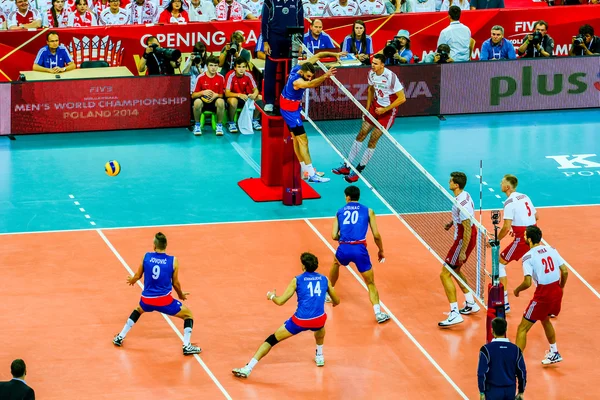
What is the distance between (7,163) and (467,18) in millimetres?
13853

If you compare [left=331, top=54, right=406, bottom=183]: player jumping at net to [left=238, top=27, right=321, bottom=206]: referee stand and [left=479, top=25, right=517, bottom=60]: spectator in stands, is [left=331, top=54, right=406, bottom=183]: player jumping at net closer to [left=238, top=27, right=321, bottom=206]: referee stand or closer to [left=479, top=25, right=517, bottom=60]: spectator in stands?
[left=238, top=27, right=321, bottom=206]: referee stand

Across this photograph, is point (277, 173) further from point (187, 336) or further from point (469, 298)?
point (187, 336)

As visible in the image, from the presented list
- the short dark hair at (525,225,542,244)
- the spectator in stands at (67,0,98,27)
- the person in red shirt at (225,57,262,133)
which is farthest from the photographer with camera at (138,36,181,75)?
the short dark hair at (525,225,542,244)

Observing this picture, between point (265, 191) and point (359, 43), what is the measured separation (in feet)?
22.4

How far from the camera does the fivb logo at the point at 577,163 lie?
27562 mm

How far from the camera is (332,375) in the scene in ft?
59.5

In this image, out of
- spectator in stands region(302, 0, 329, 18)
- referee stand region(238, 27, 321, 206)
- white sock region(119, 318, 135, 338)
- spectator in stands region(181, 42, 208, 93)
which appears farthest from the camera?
spectator in stands region(302, 0, 329, 18)

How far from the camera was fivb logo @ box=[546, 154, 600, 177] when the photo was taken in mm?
27562

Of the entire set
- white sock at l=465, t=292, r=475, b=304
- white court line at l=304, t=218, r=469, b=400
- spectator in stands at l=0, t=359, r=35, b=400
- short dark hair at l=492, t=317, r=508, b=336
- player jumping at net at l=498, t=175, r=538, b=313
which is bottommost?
white court line at l=304, t=218, r=469, b=400

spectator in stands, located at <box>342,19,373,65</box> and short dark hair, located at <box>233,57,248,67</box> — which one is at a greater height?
spectator in stands, located at <box>342,19,373,65</box>

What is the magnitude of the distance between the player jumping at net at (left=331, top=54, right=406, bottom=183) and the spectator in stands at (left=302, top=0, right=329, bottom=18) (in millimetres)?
9237

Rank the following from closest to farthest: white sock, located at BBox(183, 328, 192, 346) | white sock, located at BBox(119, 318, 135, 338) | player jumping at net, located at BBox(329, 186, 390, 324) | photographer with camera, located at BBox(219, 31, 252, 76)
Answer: white sock, located at BBox(183, 328, 192, 346), white sock, located at BBox(119, 318, 135, 338), player jumping at net, located at BBox(329, 186, 390, 324), photographer with camera, located at BBox(219, 31, 252, 76)

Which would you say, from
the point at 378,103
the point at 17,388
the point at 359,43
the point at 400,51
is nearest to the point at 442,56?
Result: the point at 400,51

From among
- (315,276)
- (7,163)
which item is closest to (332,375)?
(315,276)
